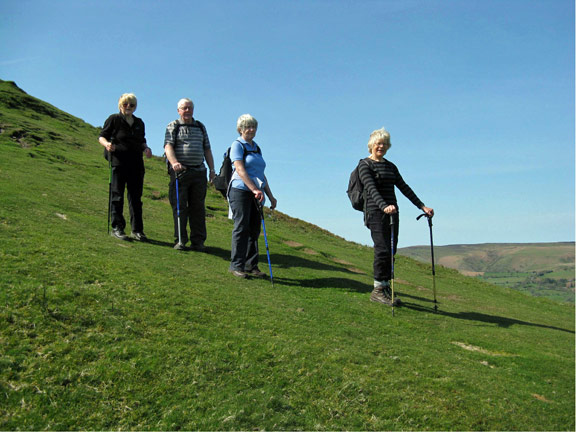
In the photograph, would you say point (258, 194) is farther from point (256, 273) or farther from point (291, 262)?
point (291, 262)

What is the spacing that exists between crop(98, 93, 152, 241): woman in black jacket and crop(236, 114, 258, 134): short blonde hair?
2285 mm

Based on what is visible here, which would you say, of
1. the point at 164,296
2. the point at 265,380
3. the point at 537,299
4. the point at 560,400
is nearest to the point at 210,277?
the point at 164,296

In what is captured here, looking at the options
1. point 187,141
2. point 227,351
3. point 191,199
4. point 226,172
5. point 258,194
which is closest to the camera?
point 227,351

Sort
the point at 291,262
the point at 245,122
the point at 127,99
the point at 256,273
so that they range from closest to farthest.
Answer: the point at 245,122, the point at 256,273, the point at 127,99, the point at 291,262

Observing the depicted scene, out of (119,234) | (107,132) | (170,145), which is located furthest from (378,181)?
(107,132)

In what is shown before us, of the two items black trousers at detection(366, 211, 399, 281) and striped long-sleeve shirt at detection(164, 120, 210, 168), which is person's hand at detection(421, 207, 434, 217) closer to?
black trousers at detection(366, 211, 399, 281)

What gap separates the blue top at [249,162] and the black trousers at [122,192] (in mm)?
2750

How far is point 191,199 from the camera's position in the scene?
36.2ft

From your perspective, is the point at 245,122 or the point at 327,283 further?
the point at 327,283

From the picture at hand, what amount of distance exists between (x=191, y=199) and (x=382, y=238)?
4826mm

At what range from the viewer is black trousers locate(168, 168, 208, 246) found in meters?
10.7

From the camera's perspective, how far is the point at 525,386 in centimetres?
641

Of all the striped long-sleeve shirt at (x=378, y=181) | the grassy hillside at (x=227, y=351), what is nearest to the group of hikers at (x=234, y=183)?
the striped long-sleeve shirt at (x=378, y=181)

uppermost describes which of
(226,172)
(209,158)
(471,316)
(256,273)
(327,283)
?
(209,158)
